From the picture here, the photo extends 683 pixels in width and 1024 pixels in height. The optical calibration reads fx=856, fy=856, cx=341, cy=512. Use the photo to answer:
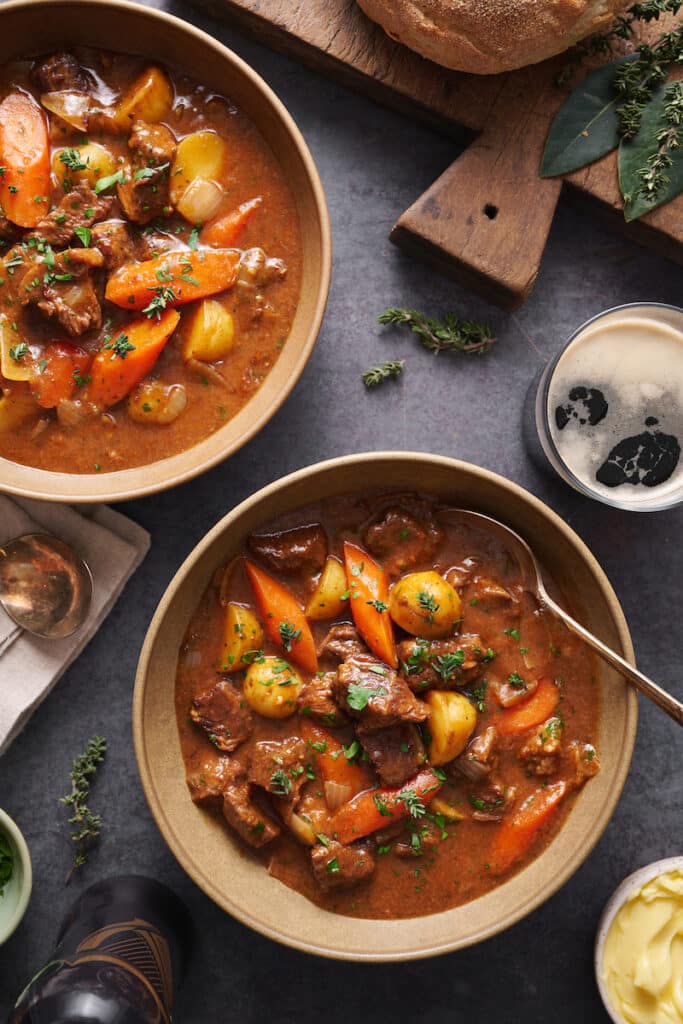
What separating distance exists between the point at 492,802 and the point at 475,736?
0.76 feet

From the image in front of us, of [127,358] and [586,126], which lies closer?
[127,358]

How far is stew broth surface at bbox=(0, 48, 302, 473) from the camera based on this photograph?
303cm

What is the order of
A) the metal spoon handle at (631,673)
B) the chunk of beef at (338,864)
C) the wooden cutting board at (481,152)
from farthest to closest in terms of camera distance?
the wooden cutting board at (481,152) < the chunk of beef at (338,864) < the metal spoon handle at (631,673)

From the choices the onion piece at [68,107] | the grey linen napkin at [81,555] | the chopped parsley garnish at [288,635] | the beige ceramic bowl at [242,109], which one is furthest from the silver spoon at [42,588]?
the onion piece at [68,107]

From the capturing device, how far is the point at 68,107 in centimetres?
303

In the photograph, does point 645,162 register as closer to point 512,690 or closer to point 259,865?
point 512,690

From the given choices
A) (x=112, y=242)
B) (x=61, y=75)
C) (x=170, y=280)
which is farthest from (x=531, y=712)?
(x=61, y=75)

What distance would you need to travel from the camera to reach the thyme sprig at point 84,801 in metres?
3.29

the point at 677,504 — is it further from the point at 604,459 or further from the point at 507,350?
the point at 507,350

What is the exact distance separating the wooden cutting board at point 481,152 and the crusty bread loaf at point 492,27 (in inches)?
6.7

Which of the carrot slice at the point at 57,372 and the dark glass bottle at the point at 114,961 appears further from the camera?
the carrot slice at the point at 57,372

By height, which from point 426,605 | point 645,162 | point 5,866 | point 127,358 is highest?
point 645,162

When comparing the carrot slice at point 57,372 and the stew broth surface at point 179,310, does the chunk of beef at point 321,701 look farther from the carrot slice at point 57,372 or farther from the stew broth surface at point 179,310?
the carrot slice at point 57,372

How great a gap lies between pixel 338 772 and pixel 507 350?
1.74m
